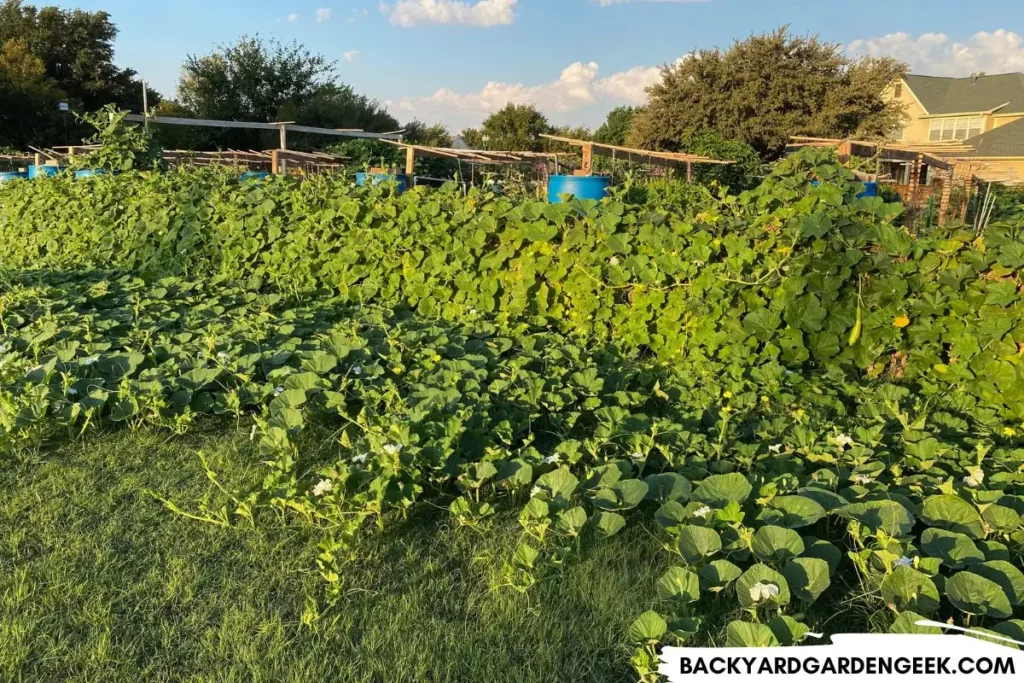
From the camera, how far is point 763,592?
1.64 m

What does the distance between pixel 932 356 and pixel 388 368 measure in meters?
2.49

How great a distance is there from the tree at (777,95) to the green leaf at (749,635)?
29.4 m

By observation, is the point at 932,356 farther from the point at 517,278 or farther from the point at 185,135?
the point at 185,135

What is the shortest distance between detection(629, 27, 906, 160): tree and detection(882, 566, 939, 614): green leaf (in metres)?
29.2

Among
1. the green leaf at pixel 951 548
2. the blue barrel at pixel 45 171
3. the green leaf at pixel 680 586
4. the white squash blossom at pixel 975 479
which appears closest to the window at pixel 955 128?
the blue barrel at pixel 45 171

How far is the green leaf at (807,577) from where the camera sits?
1.70m

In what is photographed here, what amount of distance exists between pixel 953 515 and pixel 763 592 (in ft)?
2.51

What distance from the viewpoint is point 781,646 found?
1540 mm

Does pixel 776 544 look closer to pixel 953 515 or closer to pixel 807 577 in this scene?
pixel 807 577

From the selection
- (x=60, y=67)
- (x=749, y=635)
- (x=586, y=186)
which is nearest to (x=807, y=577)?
(x=749, y=635)

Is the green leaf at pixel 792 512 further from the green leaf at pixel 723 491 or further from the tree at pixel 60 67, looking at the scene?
the tree at pixel 60 67

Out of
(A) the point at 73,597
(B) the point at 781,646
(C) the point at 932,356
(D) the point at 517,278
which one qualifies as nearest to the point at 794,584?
(B) the point at 781,646

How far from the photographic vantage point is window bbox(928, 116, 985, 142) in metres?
41.8

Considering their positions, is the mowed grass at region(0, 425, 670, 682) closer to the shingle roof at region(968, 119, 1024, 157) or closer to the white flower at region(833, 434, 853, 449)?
the white flower at region(833, 434, 853, 449)
